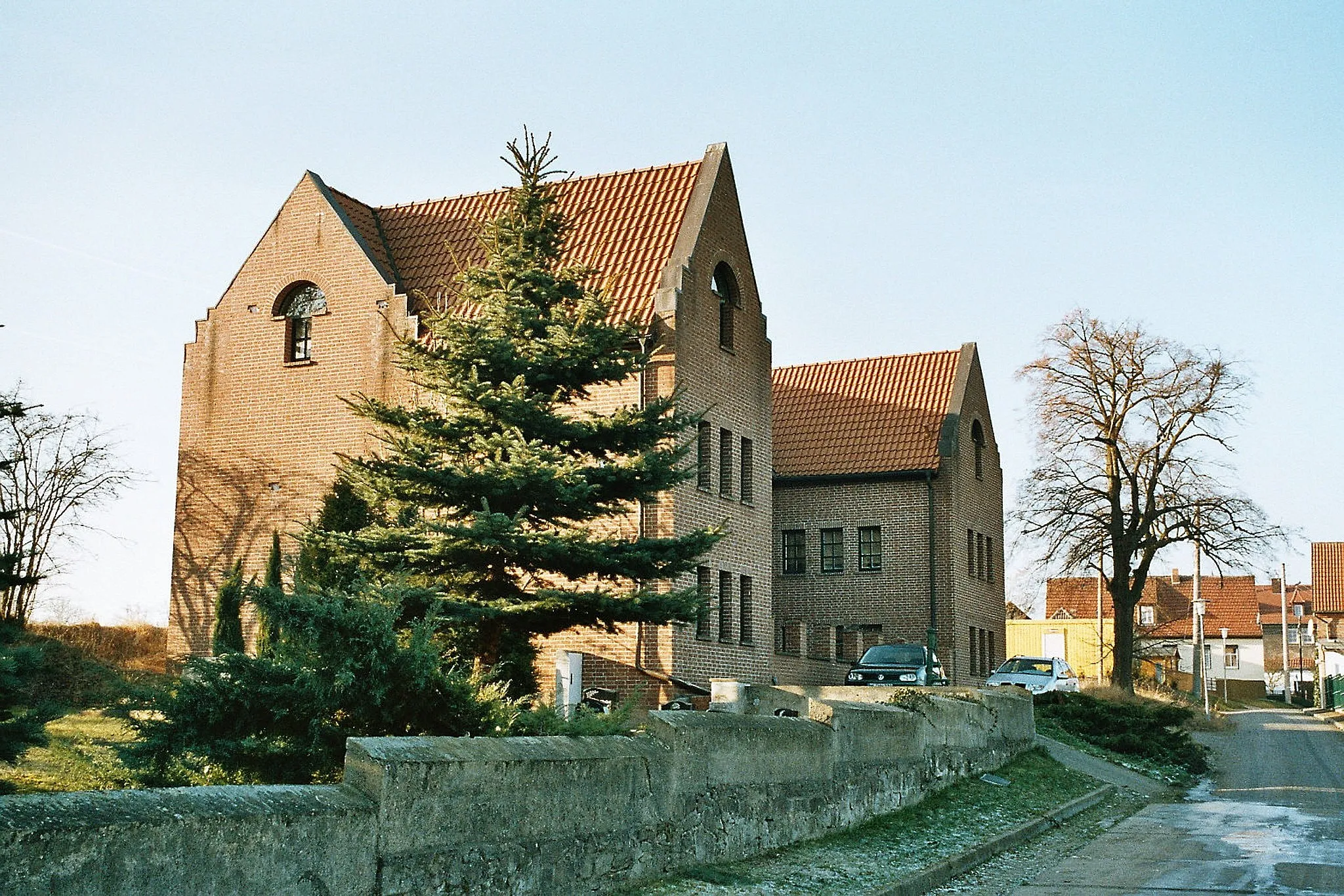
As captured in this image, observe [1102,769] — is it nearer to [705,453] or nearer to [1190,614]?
[705,453]

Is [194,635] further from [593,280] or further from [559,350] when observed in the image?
[559,350]

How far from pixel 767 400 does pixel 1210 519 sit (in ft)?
61.0

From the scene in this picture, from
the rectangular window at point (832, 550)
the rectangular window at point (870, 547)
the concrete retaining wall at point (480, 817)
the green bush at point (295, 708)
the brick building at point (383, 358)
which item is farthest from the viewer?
the rectangular window at point (832, 550)

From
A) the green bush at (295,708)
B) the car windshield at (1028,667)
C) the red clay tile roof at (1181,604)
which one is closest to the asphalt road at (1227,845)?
the green bush at (295,708)

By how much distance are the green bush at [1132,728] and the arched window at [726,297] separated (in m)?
10.8

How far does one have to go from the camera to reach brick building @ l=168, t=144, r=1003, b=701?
28.2 m

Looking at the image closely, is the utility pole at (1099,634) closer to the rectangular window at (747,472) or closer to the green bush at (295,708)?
the rectangular window at (747,472)

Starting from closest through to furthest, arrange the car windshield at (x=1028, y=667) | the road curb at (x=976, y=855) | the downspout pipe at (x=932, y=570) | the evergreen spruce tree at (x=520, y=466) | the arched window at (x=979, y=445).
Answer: the road curb at (x=976, y=855), the evergreen spruce tree at (x=520, y=466), the car windshield at (x=1028, y=667), the downspout pipe at (x=932, y=570), the arched window at (x=979, y=445)

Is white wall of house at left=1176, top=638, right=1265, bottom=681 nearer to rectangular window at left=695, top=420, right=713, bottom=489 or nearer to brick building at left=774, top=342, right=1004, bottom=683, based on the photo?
brick building at left=774, top=342, right=1004, bottom=683

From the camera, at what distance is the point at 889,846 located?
41.3 ft

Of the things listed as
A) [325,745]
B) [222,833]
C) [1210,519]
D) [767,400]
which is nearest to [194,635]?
[767,400]

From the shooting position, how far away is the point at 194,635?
29312 mm

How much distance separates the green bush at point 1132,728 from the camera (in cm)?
2711

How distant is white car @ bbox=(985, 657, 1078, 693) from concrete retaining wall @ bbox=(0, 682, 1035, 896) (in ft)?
74.8
